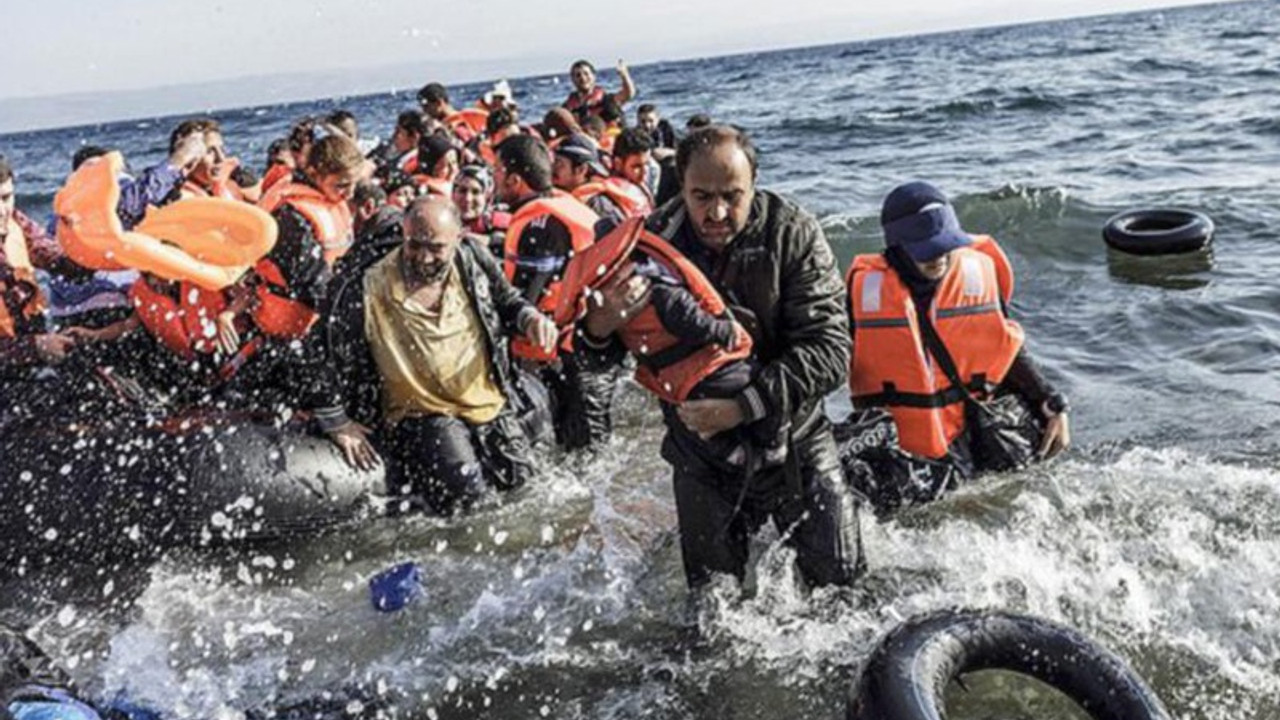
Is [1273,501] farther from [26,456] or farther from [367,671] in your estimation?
[26,456]

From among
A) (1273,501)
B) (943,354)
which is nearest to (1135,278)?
(1273,501)

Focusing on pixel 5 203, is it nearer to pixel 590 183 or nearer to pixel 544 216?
pixel 544 216

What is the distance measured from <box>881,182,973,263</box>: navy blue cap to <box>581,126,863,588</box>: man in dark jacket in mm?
896

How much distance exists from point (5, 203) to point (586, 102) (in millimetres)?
8225

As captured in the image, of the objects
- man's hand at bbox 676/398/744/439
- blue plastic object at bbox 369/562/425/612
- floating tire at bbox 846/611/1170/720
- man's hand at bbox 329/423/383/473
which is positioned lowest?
blue plastic object at bbox 369/562/425/612

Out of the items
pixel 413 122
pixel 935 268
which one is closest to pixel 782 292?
pixel 935 268

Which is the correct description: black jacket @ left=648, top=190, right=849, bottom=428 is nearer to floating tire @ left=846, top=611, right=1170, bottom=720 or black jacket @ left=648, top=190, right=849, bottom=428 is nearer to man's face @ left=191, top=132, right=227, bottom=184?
floating tire @ left=846, top=611, right=1170, bottom=720

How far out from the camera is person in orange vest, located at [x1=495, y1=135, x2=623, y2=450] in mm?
6023

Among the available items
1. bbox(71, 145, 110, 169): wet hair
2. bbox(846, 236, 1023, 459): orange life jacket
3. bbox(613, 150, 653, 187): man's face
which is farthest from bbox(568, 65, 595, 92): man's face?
bbox(846, 236, 1023, 459): orange life jacket

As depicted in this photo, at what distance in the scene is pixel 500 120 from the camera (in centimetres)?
1098

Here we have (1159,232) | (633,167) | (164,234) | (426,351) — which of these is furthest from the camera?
(1159,232)

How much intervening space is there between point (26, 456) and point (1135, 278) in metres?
9.17

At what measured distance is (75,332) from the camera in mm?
6465

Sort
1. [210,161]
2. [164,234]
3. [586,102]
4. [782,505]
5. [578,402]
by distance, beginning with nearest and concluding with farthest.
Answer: [782,505] → [164,234] → [578,402] → [210,161] → [586,102]
